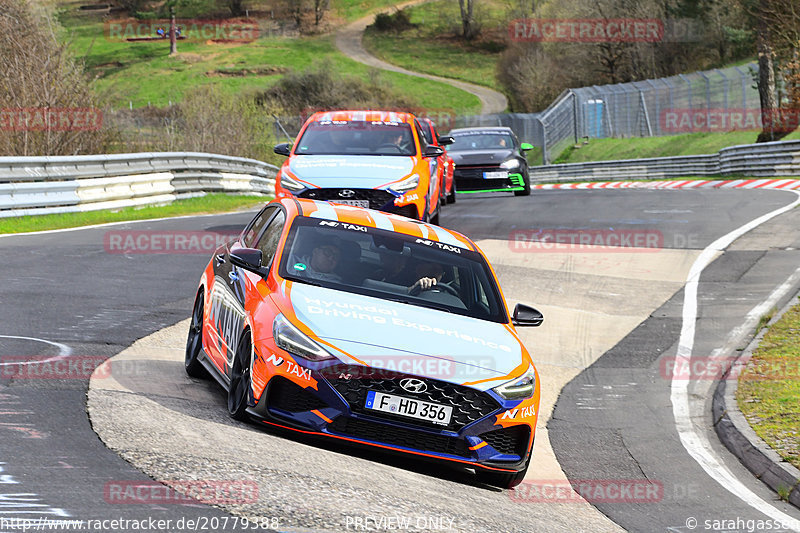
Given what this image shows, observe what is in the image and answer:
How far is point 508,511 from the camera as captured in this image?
6.49m

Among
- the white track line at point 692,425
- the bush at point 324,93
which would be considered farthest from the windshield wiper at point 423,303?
the bush at point 324,93

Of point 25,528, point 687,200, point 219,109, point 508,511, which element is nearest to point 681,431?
point 508,511

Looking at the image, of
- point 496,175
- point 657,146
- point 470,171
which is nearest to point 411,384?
point 470,171

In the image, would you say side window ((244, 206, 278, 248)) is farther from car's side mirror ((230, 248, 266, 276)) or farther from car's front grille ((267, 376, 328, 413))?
car's front grille ((267, 376, 328, 413))

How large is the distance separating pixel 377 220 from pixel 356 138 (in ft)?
25.5

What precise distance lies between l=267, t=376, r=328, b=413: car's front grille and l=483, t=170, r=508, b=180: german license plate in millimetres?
19163

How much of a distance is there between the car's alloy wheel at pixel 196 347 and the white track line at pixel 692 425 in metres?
3.95

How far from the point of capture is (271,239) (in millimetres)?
8312

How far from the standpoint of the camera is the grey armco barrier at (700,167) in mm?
32094

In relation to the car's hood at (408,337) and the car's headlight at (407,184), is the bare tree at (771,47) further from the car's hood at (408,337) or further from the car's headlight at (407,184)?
the car's hood at (408,337)

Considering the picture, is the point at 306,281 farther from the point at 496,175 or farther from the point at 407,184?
the point at 496,175

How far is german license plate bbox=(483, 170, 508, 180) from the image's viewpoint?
25594 millimetres

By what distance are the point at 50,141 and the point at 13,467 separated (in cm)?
1937

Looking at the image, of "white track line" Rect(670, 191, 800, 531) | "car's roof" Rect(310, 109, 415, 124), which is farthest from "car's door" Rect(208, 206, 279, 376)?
"car's roof" Rect(310, 109, 415, 124)
